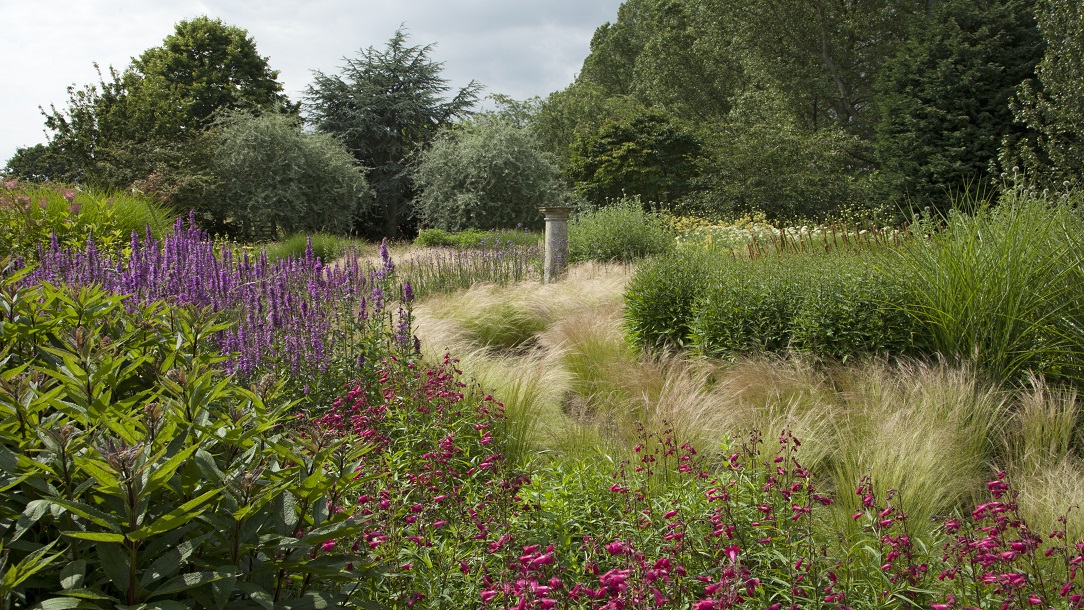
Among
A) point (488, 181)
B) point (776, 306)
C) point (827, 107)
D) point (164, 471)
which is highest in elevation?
point (827, 107)

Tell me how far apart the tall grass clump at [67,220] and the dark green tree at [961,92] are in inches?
670

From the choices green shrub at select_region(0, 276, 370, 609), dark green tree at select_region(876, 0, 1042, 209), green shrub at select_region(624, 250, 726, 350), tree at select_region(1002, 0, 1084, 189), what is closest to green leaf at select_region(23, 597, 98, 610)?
green shrub at select_region(0, 276, 370, 609)

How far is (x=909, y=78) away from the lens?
17766 mm

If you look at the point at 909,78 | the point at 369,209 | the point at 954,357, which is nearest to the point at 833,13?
the point at 909,78

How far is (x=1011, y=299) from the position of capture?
165 inches

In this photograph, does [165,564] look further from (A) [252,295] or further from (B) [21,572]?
(A) [252,295]

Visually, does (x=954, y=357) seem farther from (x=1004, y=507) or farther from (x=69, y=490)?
(x=69, y=490)

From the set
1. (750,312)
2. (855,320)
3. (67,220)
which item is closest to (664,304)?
(750,312)

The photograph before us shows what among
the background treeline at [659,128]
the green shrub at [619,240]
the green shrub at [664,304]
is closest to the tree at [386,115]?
the background treeline at [659,128]

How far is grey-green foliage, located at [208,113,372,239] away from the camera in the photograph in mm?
18016

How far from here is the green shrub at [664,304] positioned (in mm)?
5609

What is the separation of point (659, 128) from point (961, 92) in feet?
27.3

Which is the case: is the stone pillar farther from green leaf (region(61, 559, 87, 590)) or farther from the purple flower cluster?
green leaf (region(61, 559, 87, 590))

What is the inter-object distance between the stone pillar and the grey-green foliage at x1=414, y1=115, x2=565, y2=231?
9412 mm
